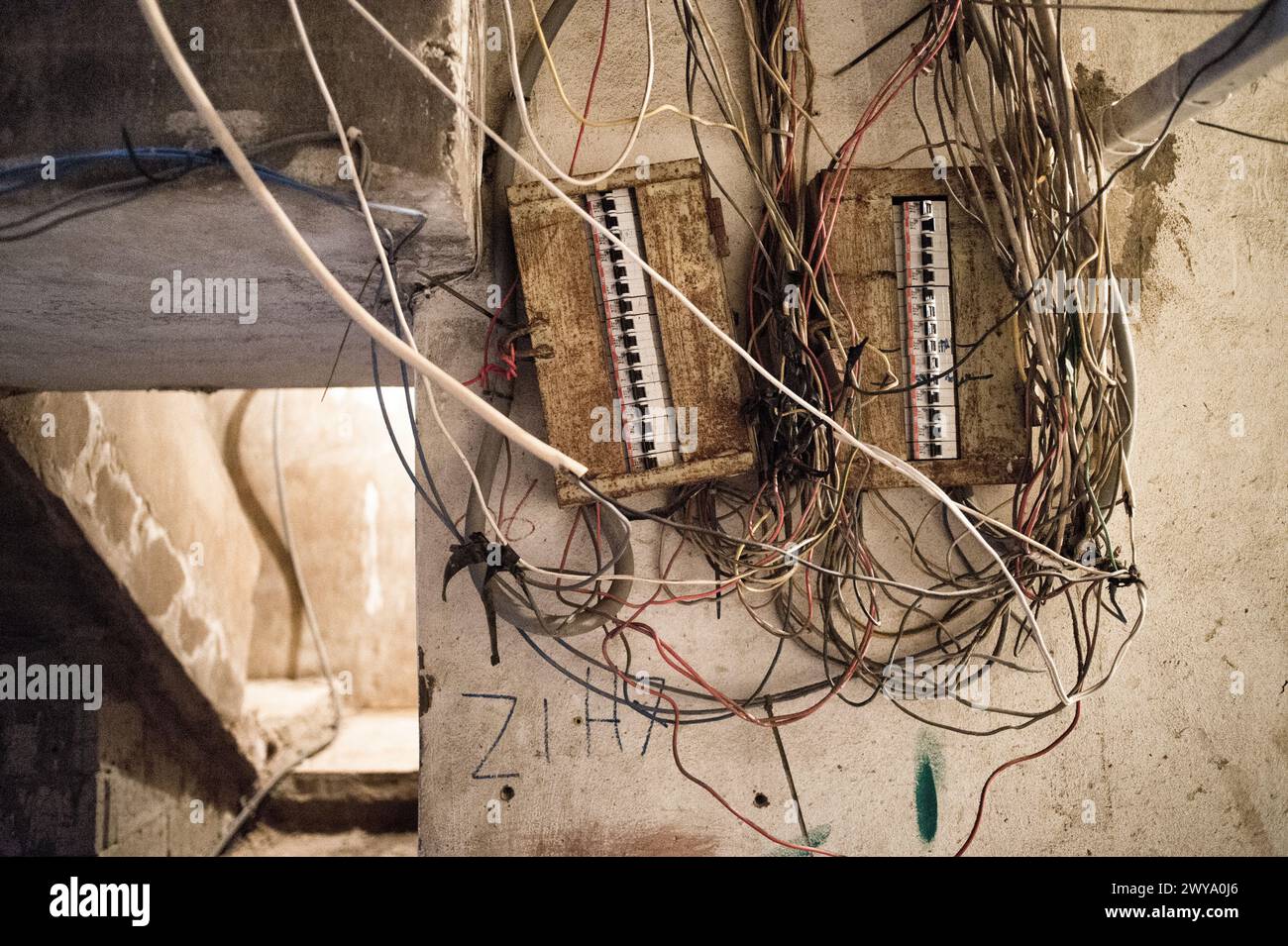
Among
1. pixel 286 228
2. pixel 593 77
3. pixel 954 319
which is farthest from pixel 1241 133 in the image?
pixel 286 228

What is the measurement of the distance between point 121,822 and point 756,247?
126 inches

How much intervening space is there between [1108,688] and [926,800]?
1.49 ft

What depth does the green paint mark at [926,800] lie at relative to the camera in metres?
1.75

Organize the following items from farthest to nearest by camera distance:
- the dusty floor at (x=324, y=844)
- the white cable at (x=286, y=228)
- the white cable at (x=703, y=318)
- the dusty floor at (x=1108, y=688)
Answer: the dusty floor at (x=324, y=844), the dusty floor at (x=1108, y=688), the white cable at (x=703, y=318), the white cable at (x=286, y=228)

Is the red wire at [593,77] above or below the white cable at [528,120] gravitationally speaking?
above

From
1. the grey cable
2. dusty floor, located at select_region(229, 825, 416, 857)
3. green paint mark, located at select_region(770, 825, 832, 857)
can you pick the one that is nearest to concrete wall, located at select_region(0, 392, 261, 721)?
dusty floor, located at select_region(229, 825, 416, 857)

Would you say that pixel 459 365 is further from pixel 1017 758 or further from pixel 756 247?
pixel 1017 758

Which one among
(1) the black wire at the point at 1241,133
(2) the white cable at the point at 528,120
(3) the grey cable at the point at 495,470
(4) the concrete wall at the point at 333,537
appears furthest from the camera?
(4) the concrete wall at the point at 333,537

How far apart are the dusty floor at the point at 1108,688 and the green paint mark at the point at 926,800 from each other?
0.02 m

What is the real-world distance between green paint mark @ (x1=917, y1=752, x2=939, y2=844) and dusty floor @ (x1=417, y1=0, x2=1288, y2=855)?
17 mm

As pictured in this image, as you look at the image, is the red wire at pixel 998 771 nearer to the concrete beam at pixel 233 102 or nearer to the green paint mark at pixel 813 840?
the green paint mark at pixel 813 840

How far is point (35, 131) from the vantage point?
120 cm

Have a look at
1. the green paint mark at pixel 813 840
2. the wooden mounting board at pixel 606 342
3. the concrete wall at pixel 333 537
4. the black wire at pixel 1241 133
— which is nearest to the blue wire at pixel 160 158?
the wooden mounting board at pixel 606 342

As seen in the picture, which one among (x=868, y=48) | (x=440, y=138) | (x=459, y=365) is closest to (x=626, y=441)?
(x=459, y=365)
